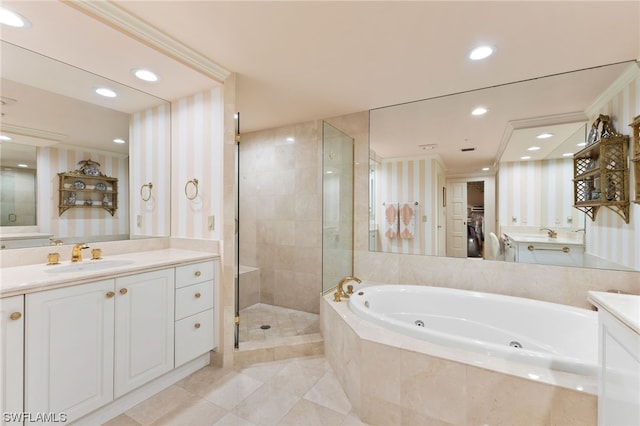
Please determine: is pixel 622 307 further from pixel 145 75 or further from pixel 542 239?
pixel 145 75

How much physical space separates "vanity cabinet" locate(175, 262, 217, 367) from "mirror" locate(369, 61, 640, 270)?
169cm

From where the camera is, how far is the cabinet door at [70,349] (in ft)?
4.01

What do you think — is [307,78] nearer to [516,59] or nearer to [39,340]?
[516,59]

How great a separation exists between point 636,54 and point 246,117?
3277 millimetres

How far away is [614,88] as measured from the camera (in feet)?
6.44

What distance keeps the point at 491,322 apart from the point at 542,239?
0.85 m

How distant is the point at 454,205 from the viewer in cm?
263

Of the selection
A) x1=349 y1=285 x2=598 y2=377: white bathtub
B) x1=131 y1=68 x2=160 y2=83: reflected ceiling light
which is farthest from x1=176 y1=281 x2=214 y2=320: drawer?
x1=131 y1=68 x2=160 y2=83: reflected ceiling light

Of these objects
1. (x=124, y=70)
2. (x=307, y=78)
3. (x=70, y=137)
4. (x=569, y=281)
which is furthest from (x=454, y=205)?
(x=70, y=137)

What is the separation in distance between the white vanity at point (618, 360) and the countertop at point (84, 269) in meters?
2.23

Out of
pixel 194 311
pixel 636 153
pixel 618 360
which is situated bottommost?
pixel 194 311

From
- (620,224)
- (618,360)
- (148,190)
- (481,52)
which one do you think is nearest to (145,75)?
(148,190)

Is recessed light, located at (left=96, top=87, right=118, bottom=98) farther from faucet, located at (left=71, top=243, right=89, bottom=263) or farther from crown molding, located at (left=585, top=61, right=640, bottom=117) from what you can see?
crown molding, located at (left=585, top=61, right=640, bottom=117)

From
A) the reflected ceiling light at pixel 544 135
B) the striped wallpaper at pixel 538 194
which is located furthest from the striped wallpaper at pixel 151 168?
the reflected ceiling light at pixel 544 135
